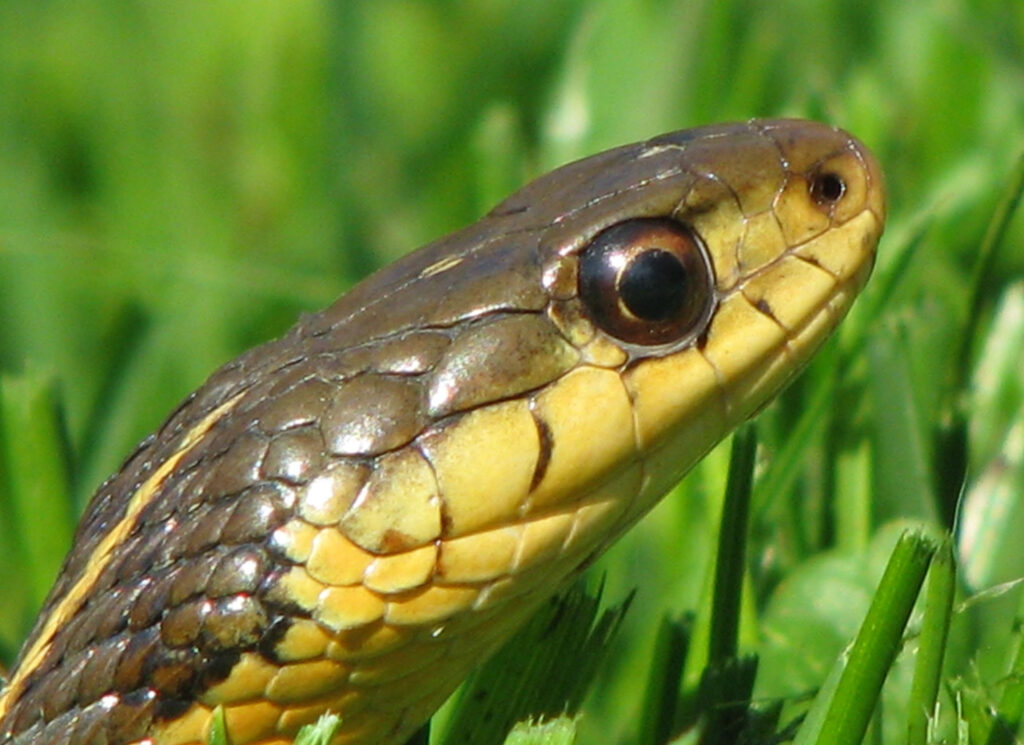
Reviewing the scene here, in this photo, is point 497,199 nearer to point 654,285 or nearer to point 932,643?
point 654,285

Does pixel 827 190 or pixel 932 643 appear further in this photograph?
pixel 827 190

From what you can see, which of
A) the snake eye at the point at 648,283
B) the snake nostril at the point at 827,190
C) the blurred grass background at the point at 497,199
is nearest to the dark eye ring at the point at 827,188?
the snake nostril at the point at 827,190

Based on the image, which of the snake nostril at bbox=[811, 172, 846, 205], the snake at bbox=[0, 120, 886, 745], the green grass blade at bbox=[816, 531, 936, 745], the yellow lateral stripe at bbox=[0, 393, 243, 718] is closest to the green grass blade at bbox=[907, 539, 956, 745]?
the green grass blade at bbox=[816, 531, 936, 745]

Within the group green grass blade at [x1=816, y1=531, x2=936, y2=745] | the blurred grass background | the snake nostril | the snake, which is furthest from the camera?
the blurred grass background

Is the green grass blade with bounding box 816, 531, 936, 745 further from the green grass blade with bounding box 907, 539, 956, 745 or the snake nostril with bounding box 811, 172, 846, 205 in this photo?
the snake nostril with bounding box 811, 172, 846, 205

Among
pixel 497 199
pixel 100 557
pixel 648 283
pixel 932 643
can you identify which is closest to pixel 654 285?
pixel 648 283

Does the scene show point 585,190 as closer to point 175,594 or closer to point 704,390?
point 704,390

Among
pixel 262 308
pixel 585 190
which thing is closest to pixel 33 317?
pixel 262 308

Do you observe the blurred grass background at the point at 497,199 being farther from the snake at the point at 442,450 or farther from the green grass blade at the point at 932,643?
the snake at the point at 442,450
